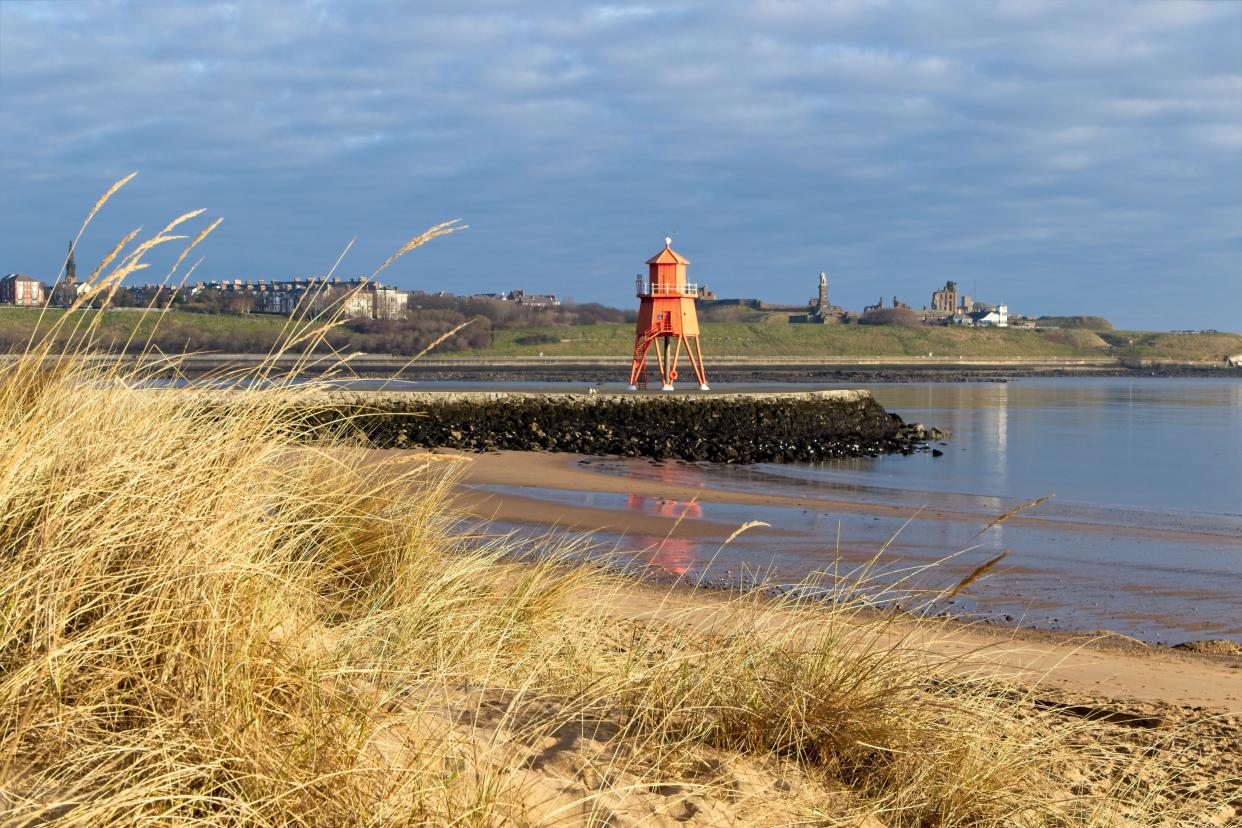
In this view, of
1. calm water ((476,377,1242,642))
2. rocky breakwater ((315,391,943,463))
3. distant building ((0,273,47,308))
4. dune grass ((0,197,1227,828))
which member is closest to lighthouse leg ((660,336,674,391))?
rocky breakwater ((315,391,943,463))

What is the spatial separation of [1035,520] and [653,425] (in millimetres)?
14716

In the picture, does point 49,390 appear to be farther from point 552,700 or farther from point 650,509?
point 650,509

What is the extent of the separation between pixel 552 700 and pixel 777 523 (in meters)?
10.1

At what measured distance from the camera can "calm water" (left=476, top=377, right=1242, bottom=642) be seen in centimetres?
900

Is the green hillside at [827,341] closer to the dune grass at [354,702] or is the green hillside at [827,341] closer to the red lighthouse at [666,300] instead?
the red lighthouse at [666,300]

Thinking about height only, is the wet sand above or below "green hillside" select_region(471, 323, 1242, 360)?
below

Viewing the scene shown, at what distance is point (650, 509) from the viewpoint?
14.3 meters

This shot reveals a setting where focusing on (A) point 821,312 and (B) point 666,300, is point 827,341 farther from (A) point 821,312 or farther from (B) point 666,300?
(B) point 666,300

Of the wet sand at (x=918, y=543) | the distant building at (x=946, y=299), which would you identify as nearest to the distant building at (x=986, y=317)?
the distant building at (x=946, y=299)

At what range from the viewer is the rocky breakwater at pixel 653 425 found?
78.5 feet

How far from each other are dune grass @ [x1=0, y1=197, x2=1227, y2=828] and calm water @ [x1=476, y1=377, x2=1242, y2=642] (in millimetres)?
3757

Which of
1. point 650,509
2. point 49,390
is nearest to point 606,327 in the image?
point 650,509

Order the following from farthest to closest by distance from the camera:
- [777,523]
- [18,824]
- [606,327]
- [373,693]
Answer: [606,327] < [777,523] < [373,693] < [18,824]

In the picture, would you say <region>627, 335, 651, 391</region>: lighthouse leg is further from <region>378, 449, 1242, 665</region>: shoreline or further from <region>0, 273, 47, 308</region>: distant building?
<region>0, 273, 47, 308</region>: distant building
